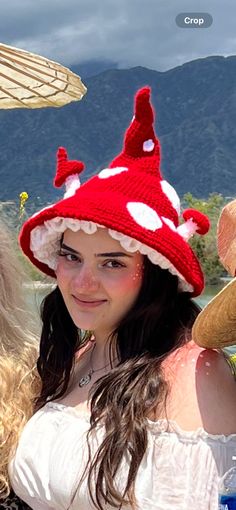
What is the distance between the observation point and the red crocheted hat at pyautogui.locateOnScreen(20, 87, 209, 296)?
A: 1697mm

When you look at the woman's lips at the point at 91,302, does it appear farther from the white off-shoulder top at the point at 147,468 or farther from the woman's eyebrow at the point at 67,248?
the white off-shoulder top at the point at 147,468

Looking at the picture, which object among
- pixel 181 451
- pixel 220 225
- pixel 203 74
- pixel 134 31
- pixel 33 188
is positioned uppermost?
pixel 134 31

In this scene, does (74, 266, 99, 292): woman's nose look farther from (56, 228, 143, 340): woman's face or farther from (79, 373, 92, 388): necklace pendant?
(79, 373, 92, 388): necklace pendant

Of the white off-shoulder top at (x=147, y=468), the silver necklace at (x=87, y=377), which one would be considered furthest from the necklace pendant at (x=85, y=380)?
the white off-shoulder top at (x=147, y=468)

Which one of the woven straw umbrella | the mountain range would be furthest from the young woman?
the mountain range

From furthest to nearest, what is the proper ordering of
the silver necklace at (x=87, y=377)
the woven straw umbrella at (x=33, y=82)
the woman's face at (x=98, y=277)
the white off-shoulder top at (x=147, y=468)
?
1. the woven straw umbrella at (x=33, y=82)
2. the silver necklace at (x=87, y=377)
3. the woman's face at (x=98, y=277)
4. the white off-shoulder top at (x=147, y=468)

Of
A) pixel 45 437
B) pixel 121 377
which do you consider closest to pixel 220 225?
pixel 121 377

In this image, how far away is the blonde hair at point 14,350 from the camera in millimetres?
1964

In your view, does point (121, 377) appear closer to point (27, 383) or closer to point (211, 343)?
point (211, 343)

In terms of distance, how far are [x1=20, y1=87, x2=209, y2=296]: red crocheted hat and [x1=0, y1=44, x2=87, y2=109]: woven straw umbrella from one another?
799 millimetres

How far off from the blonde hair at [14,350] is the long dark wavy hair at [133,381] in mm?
56

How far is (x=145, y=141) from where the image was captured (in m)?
1.85

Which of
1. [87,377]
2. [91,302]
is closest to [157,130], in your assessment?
[87,377]

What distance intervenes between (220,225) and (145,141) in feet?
0.90
